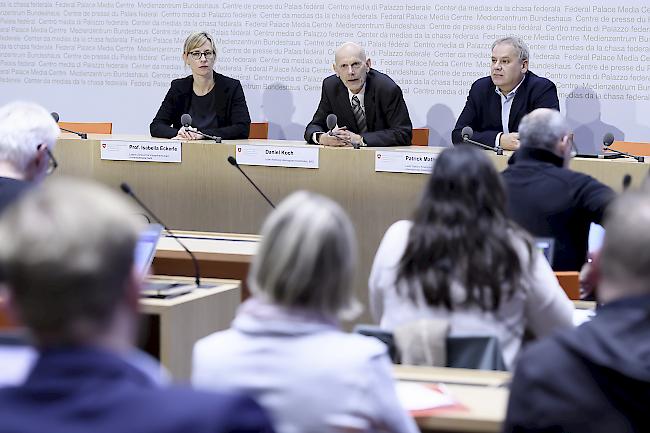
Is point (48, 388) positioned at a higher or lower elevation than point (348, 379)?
higher

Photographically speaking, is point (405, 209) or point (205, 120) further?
point (205, 120)

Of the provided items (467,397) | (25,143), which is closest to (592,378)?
(467,397)

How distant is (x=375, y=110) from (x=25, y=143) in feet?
10.9

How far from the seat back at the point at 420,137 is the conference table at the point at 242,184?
567mm

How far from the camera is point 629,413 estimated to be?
1985 mm

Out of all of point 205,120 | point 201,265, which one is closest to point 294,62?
point 205,120

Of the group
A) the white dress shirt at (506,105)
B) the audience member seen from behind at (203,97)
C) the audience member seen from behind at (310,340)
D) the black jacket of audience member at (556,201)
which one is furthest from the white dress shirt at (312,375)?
the audience member seen from behind at (203,97)

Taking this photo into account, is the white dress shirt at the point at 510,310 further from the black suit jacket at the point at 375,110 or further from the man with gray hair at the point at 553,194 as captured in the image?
the black suit jacket at the point at 375,110

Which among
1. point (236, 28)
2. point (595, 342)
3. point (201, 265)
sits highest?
point (236, 28)

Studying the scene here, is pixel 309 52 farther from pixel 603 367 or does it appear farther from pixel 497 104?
pixel 603 367

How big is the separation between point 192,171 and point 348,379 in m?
4.53

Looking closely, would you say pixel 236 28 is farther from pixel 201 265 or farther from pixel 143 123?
pixel 201 265

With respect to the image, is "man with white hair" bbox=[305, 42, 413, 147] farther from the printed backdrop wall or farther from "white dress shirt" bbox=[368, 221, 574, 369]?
"white dress shirt" bbox=[368, 221, 574, 369]

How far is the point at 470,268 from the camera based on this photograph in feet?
9.48
